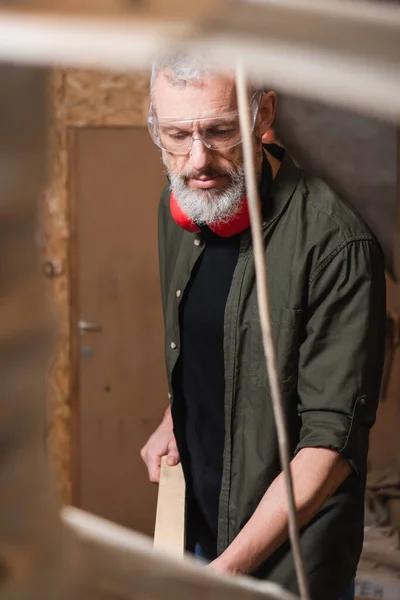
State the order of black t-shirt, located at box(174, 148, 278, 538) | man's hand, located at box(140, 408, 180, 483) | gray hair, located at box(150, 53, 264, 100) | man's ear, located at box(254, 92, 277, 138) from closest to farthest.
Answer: gray hair, located at box(150, 53, 264, 100) → man's ear, located at box(254, 92, 277, 138) → black t-shirt, located at box(174, 148, 278, 538) → man's hand, located at box(140, 408, 180, 483)

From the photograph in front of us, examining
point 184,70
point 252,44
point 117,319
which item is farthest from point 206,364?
point 117,319

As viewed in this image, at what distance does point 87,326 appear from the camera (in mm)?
2852

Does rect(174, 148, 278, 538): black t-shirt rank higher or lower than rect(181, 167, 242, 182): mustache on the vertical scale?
lower

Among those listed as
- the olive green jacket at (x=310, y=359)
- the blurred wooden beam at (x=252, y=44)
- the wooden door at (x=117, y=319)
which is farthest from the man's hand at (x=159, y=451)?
the wooden door at (x=117, y=319)

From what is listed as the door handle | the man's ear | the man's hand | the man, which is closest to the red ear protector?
the man

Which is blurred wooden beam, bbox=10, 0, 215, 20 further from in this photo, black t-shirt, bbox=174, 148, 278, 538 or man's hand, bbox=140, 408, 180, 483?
man's hand, bbox=140, 408, 180, 483

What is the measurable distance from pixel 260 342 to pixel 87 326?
6.12 ft

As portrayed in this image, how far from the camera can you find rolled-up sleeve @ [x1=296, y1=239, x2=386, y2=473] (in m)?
0.95

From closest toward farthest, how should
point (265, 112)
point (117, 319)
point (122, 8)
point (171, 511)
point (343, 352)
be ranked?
point (122, 8)
point (343, 352)
point (265, 112)
point (171, 511)
point (117, 319)

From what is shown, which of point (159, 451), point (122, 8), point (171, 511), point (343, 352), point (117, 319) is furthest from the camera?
point (117, 319)

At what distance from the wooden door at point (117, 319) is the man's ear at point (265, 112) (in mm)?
1691

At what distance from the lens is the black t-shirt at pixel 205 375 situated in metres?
1.17

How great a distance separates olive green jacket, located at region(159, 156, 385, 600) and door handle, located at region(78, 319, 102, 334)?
5.57 feet

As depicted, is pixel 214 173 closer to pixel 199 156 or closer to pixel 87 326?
pixel 199 156
